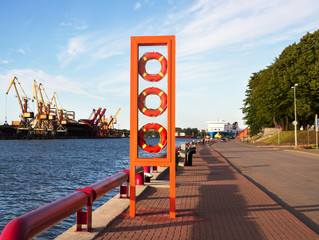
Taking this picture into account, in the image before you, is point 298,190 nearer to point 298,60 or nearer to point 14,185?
point 14,185

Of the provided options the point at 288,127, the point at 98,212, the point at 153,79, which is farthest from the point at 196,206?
the point at 288,127

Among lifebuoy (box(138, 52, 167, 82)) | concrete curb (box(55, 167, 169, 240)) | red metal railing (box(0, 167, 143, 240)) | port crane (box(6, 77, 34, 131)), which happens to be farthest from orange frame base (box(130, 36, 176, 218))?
port crane (box(6, 77, 34, 131))

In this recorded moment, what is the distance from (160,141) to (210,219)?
184cm

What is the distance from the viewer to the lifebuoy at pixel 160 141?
6992mm

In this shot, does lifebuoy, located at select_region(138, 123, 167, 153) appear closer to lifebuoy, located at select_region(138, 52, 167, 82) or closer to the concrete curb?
lifebuoy, located at select_region(138, 52, 167, 82)

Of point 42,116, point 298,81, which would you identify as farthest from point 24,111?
point 298,81

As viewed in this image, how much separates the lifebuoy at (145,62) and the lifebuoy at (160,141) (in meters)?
0.98

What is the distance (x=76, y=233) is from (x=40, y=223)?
146cm

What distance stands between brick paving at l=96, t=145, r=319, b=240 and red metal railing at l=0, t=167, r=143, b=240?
579 mm

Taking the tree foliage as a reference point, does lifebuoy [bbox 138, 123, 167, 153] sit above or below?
Answer: below

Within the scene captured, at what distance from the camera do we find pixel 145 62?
7.18 metres

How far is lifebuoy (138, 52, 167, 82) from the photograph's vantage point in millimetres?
7059

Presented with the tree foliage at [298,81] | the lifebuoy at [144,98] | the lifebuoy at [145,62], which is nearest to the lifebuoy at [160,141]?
the lifebuoy at [144,98]

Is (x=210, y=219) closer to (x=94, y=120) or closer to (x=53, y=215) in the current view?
(x=53, y=215)
